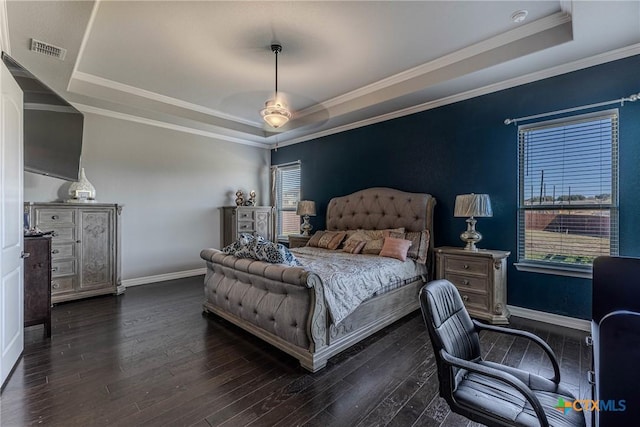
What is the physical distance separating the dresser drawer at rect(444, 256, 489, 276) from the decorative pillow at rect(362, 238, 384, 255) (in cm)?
86

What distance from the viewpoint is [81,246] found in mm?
4074

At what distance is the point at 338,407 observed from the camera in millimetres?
1909

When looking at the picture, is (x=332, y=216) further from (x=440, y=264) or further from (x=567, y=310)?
(x=567, y=310)

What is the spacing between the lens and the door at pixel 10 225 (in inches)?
82.0

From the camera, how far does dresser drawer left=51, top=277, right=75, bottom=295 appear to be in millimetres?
3863

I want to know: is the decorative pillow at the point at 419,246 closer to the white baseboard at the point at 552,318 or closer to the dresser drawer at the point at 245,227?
the white baseboard at the point at 552,318

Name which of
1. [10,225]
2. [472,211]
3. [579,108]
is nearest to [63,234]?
[10,225]

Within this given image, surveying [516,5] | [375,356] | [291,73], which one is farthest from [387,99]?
[375,356]

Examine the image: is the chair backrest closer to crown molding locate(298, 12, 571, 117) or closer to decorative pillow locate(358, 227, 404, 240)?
decorative pillow locate(358, 227, 404, 240)

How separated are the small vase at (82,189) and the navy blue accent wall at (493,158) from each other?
4.00 m

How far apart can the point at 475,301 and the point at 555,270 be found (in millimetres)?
922

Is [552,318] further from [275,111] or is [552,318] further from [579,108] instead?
[275,111]

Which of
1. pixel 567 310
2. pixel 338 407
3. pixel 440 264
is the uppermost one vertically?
pixel 440 264

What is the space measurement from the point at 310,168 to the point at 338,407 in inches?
185
